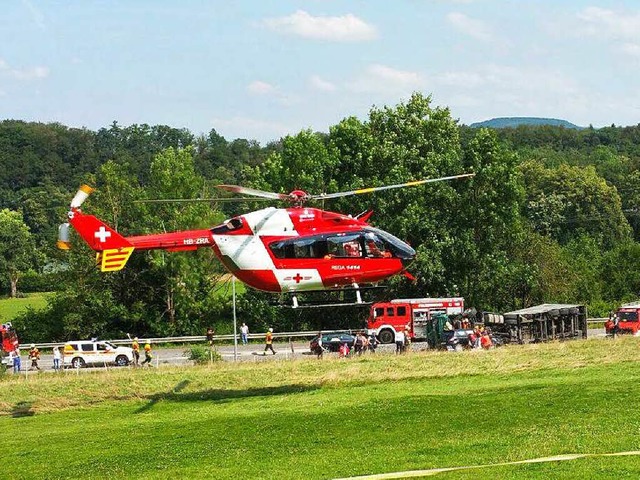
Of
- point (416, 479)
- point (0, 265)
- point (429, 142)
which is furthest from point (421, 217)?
point (0, 265)

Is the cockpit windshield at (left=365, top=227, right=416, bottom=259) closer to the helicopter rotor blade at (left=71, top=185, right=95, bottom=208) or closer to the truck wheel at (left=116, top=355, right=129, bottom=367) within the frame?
the helicopter rotor blade at (left=71, top=185, right=95, bottom=208)

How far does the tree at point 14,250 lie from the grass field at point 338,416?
50652 millimetres

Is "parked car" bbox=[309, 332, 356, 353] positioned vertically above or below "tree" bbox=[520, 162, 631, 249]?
below

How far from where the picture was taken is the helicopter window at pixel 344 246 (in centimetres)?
3328

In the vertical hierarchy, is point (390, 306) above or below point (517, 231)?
below

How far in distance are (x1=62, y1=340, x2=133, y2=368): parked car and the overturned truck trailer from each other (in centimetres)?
1991

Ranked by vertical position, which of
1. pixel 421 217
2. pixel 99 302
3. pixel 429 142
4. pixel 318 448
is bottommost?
pixel 318 448

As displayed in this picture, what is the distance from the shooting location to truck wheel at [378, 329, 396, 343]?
186 feet

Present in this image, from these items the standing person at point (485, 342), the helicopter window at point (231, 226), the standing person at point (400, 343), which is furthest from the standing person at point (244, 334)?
the helicopter window at point (231, 226)

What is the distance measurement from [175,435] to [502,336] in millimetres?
24173

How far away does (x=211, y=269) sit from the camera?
2699 inches

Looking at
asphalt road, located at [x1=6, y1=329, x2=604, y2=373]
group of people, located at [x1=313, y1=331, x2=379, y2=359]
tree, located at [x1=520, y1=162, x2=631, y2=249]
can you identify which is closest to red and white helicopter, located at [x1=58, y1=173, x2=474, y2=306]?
group of people, located at [x1=313, y1=331, x2=379, y2=359]

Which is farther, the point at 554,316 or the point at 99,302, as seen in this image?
the point at 99,302

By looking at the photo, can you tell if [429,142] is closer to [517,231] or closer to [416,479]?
[517,231]
